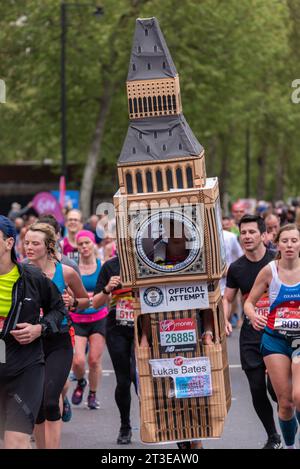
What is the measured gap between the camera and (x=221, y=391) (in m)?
8.87

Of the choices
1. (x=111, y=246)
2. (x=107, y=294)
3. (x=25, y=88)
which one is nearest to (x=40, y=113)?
(x=25, y=88)

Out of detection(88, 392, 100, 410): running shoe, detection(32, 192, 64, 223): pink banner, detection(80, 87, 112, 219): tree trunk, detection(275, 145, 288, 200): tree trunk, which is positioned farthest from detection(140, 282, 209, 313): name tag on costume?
detection(275, 145, 288, 200): tree trunk

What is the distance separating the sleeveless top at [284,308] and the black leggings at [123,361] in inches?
90.7

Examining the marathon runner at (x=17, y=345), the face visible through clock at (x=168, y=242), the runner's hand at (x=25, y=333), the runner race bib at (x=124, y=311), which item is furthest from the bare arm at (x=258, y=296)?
the runner's hand at (x=25, y=333)

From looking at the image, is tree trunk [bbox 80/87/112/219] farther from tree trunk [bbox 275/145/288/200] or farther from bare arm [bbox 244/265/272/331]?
bare arm [bbox 244/265/272/331]

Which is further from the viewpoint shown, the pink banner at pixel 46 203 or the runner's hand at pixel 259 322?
the pink banner at pixel 46 203

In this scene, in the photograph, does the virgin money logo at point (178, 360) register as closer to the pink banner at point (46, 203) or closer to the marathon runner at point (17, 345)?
the marathon runner at point (17, 345)

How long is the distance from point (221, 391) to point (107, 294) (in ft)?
9.19

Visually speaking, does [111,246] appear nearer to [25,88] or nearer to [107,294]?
[107,294]

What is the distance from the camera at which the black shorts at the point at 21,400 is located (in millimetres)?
7930

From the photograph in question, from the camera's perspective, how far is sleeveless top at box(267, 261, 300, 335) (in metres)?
9.43

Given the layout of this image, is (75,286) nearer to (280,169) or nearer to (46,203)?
(46,203)

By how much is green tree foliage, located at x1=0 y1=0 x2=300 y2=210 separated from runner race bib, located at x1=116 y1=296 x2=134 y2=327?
2770 cm

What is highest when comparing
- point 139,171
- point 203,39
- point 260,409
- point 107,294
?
point 203,39
